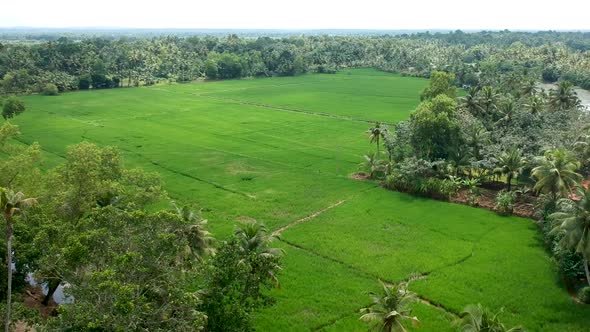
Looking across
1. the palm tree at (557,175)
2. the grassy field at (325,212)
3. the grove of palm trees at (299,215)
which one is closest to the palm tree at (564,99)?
the grove of palm trees at (299,215)

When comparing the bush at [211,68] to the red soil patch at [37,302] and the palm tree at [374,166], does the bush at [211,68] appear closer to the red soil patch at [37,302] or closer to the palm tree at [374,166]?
the palm tree at [374,166]

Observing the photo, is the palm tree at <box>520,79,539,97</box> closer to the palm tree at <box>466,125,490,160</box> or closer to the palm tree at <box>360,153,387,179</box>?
the palm tree at <box>466,125,490,160</box>

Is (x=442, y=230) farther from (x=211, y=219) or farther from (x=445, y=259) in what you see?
(x=211, y=219)

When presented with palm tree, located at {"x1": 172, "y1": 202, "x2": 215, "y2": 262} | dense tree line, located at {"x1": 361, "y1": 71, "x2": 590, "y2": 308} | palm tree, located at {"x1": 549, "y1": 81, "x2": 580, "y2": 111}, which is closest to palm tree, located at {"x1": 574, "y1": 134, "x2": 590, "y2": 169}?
dense tree line, located at {"x1": 361, "y1": 71, "x2": 590, "y2": 308}

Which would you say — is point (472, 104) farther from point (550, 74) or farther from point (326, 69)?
point (326, 69)

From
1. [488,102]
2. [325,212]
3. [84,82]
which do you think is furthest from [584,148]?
[84,82]
